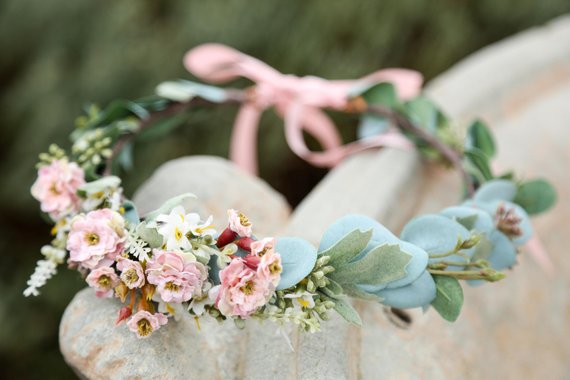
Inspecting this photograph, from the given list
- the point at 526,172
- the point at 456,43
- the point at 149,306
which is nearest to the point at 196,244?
the point at 149,306

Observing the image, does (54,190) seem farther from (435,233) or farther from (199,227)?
(435,233)

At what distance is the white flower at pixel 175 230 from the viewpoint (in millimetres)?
567

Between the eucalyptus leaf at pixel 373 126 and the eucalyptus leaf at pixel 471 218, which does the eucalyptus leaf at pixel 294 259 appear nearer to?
the eucalyptus leaf at pixel 471 218

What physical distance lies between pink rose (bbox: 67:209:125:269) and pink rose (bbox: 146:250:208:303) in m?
0.04

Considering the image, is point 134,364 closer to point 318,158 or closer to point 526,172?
point 318,158

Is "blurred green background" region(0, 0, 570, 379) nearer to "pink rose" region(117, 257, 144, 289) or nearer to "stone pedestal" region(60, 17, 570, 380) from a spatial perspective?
"stone pedestal" region(60, 17, 570, 380)

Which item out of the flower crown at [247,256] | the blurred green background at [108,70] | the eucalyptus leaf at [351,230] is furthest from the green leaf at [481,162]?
the blurred green background at [108,70]

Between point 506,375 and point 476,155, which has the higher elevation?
point 476,155

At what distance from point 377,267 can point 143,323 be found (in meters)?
0.20

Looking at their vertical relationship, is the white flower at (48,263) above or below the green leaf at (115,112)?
below

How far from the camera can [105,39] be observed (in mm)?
1317

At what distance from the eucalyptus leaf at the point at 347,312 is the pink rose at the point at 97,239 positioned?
7.4 inches

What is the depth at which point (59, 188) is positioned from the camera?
67cm

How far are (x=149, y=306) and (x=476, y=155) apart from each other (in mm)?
406
